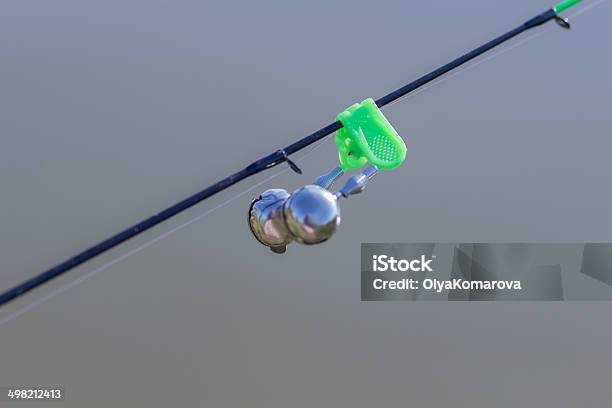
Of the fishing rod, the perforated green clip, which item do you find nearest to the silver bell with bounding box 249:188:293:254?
the fishing rod

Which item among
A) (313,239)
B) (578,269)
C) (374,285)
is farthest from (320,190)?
(578,269)

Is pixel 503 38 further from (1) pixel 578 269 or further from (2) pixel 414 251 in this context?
(1) pixel 578 269

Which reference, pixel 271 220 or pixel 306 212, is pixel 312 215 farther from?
pixel 271 220

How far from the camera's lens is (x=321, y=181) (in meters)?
1.01

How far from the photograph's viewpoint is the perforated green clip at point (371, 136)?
940mm

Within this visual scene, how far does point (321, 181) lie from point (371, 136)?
108 mm

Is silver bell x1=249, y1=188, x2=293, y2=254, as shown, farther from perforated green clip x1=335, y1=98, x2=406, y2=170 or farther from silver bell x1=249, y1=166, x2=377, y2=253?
perforated green clip x1=335, y1=98, x2=406, y2=170

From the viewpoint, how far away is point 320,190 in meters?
0.90

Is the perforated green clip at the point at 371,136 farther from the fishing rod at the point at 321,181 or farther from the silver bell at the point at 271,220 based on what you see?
the silver bell at the point at 271,220

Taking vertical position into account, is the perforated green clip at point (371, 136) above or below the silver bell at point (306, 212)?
above

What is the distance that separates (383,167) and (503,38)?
0.78 ft

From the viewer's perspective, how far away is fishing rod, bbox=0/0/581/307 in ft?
2.80

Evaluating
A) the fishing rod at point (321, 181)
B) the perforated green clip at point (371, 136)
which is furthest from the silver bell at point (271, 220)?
the perforated green clip at point (371, 136)

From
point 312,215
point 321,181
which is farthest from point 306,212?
point 321,181
